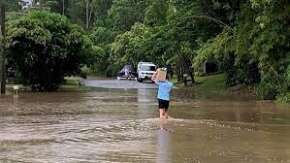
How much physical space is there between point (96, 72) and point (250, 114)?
229 ft

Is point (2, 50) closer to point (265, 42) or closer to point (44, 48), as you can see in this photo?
point (44, 48)

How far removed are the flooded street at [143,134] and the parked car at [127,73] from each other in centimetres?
4780

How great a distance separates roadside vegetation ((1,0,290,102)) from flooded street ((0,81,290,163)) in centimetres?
528

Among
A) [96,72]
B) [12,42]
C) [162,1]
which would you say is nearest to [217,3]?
[162,1]

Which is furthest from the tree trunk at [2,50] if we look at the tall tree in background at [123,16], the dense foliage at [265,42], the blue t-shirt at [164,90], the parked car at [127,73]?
the tall tree in background at [123,16]

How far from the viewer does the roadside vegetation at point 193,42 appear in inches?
1214

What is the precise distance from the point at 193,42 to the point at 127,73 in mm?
31706

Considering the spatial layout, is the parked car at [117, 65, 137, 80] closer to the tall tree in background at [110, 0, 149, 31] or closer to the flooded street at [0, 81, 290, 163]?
the tall tree in background at [110, 0, 149, 31]

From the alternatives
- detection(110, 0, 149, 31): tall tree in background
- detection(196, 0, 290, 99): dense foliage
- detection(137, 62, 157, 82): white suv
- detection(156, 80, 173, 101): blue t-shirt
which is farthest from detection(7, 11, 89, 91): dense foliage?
detection(110, 0, 149, 31): tall tree in background

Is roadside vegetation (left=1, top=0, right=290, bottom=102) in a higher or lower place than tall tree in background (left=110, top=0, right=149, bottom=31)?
lower

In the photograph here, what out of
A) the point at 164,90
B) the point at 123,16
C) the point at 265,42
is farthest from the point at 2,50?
the point at 123,16

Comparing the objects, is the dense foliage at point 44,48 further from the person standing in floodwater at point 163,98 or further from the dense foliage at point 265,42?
the person standing in floodwater at point 163,98

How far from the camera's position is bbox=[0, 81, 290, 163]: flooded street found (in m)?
12.7

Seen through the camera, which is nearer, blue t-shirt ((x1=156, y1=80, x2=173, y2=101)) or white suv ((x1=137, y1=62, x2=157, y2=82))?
blue t-shirt ((x1=156, y1=80, x2=173, y2=101))
